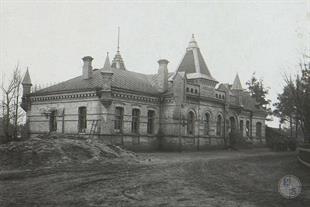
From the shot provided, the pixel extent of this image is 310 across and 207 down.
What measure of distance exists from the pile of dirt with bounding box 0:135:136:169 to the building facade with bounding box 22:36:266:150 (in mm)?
5331

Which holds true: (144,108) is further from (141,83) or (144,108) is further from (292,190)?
(292,190)

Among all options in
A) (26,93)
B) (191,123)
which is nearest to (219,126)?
(191,123)

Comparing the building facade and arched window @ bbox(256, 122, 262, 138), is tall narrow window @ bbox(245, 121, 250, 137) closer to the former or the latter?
arched window @ bbox(256, 122, 262, 138)

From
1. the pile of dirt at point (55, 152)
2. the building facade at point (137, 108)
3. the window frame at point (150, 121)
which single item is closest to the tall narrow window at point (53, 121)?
the building facade at point (137, 108)

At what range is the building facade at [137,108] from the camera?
27.9m

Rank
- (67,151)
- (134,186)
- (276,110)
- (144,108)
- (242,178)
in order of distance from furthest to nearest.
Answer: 1. (276,110)
2. (144,108)
3. (67,151)
4. (242,178)
5. (134,186)

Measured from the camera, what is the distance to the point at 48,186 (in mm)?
11781

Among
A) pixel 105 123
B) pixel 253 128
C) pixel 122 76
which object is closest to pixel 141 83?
pixel 122 76

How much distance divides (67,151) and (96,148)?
2.15 metres

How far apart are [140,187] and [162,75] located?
21.8 meters

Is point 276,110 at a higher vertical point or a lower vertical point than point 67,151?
higher

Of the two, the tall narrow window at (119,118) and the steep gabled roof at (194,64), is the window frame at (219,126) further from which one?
the tall narrow window at (119,118)

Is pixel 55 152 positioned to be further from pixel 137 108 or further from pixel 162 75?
pixel 162 75

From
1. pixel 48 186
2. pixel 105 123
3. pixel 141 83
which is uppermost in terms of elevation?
pixel 141 83
